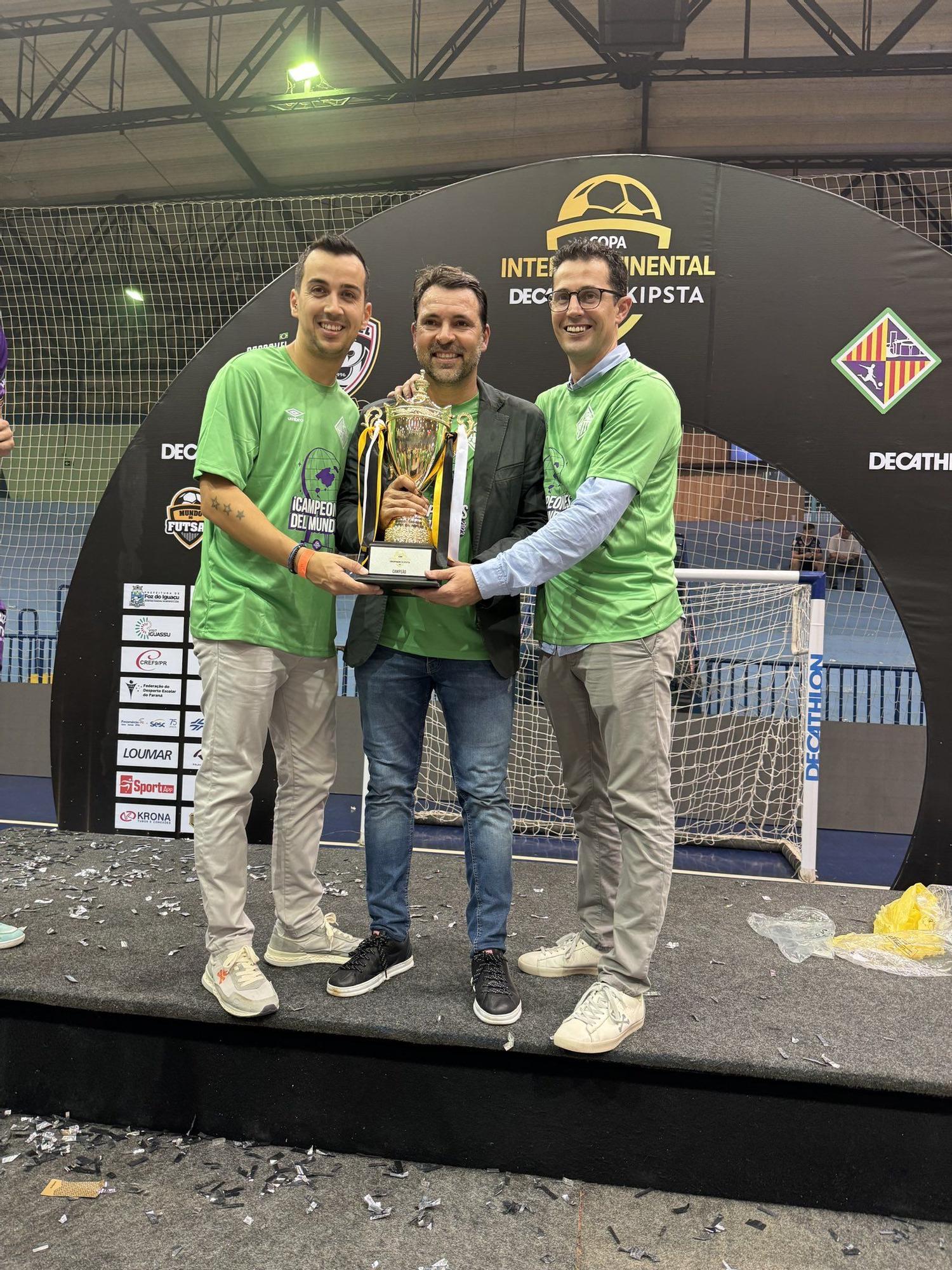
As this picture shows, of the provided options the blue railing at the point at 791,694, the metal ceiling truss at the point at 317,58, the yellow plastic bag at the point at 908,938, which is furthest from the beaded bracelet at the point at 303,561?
the metal ceiling truss at the point at 317,58

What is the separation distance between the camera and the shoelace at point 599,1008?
175 centimetres

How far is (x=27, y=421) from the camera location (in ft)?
30.2

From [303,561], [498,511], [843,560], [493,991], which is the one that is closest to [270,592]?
[303,561]

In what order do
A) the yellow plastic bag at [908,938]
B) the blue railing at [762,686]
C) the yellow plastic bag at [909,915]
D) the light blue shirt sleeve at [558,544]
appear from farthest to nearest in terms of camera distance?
the blue railing at [762,686] → the yellow plastic bag at [909,915] → the yellow plastic bag at [908,938] → the light blue shirt sleeve at [558,544]

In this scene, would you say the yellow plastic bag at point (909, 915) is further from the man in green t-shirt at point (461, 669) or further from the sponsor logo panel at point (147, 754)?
the sponsor logo panel at point (147, 754)

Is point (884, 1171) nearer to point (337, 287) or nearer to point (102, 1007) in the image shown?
point (102, 1007)

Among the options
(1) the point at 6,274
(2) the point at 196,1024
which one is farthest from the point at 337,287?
(1) the point at 6,274

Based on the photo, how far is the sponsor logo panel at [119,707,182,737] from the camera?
3.65m

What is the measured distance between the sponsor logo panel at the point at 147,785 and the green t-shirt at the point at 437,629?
2084 mm

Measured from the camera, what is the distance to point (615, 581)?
189 cm

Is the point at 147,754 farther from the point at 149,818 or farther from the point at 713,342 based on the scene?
the point at 713,342

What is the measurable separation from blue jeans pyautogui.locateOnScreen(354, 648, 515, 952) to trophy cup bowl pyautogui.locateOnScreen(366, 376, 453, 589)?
25 centimetres

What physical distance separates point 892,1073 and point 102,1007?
1.62m

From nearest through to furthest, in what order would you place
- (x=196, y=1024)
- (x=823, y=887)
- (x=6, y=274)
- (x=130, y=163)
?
(x=196, y=1024)
(x=823, y=887)
(x=130, y=163)
(x=6, y=274)
